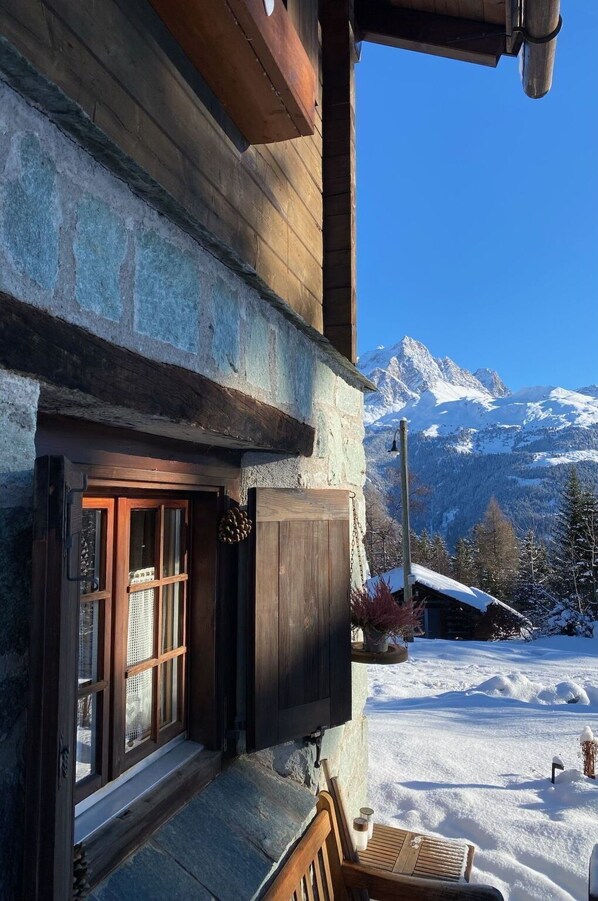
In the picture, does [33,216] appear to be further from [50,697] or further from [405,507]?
[405,507]

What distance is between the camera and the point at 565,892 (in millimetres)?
2986

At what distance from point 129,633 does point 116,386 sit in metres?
0.92

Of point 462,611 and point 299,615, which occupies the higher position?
point 299,615

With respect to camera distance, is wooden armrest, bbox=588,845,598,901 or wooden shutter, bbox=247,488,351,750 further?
wooden shutter, bbox=247,488,351,750

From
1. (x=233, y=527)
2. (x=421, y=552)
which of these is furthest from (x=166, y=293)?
(x=421, y=552)

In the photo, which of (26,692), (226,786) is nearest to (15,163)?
(26,692)

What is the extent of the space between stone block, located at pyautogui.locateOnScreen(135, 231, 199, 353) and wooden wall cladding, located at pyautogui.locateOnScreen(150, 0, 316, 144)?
78 cm

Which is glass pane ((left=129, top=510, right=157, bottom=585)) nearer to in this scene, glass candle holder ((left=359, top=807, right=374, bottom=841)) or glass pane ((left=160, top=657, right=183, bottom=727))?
glass pane ((left=160, top=657, right=183, bottom=727))

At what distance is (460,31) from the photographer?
3.64 metres

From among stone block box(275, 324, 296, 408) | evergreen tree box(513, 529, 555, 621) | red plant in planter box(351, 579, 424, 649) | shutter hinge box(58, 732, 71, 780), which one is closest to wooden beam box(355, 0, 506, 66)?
stone block box(275, 324, 296, 408)

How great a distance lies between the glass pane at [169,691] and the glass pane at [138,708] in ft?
0.25

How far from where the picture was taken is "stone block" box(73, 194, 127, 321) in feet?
3.92

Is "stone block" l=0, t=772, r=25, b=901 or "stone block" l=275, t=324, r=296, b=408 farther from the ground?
"stone block" l=275, t=324, r=296, b=408

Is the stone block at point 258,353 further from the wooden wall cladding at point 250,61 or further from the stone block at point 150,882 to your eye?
the stone block at point 150,882
